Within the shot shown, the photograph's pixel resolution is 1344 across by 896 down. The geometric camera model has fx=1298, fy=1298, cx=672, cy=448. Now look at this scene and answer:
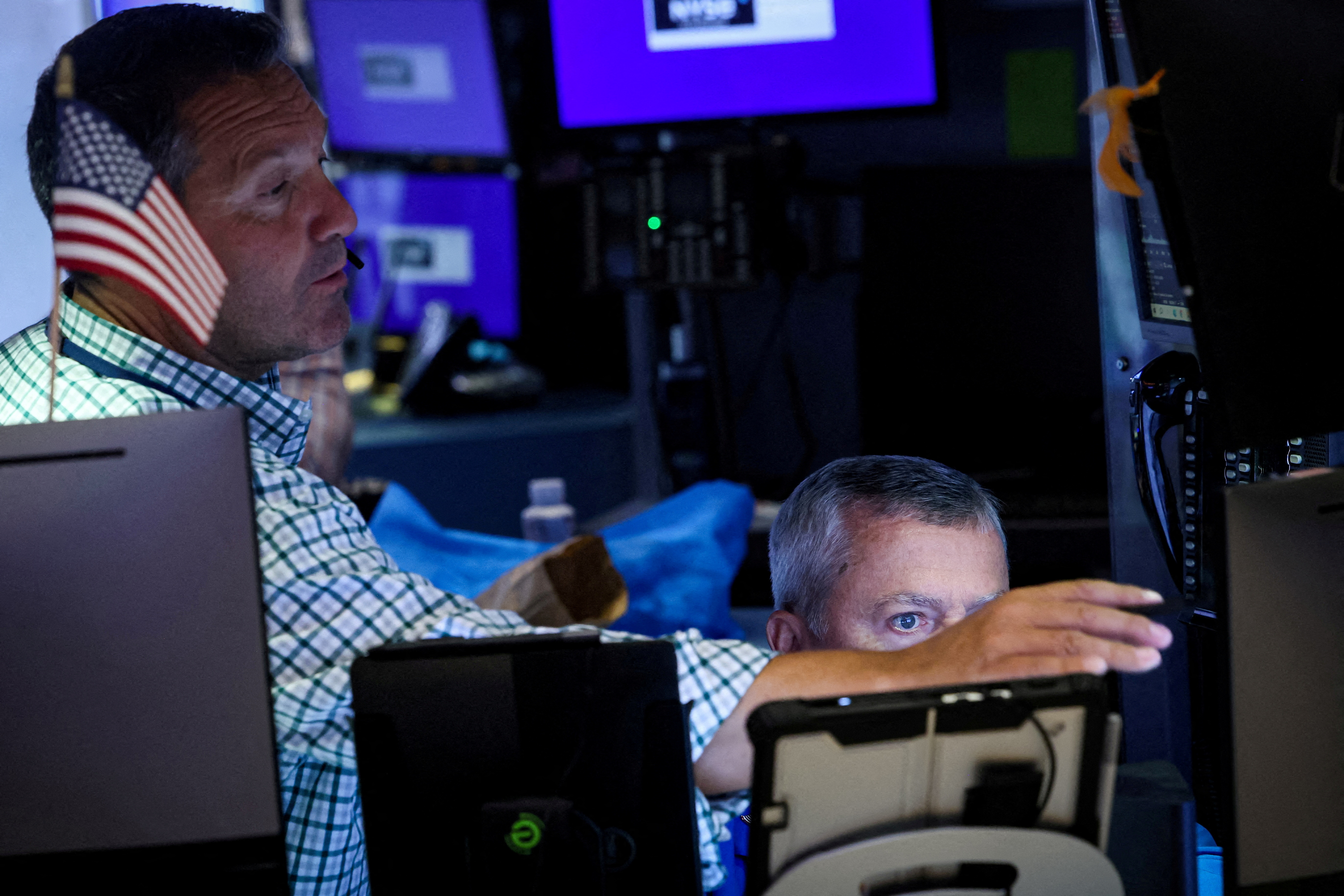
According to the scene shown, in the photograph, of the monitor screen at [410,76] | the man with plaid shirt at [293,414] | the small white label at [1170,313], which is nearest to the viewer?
the man with plaid shirt at [293,414]

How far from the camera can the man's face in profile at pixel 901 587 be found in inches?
47.4

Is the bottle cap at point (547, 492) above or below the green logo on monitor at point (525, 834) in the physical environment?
below

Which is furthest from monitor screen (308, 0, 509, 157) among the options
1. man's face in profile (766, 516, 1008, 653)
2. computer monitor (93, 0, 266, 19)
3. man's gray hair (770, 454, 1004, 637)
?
man's face in profile (766, 516, 1008, 653)

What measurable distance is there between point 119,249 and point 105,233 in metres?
0.01

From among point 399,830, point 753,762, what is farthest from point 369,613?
point 753,762

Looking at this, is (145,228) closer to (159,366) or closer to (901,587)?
(159,366)

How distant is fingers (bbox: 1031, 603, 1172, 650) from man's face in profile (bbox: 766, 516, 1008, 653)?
437 mm

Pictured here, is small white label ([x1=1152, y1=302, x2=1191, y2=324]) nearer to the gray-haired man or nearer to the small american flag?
the gray-haired man

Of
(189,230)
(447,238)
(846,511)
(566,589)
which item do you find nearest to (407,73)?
(447,238)

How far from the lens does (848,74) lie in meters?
2.06

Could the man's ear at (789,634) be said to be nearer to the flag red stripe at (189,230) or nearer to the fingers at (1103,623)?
the fingers at (1103,623)

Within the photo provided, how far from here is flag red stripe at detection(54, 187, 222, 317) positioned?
73 cm

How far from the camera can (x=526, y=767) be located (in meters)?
0.73

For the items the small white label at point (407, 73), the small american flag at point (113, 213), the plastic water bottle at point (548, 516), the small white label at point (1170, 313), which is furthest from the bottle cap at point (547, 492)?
the small american flag at point (113, 213)
